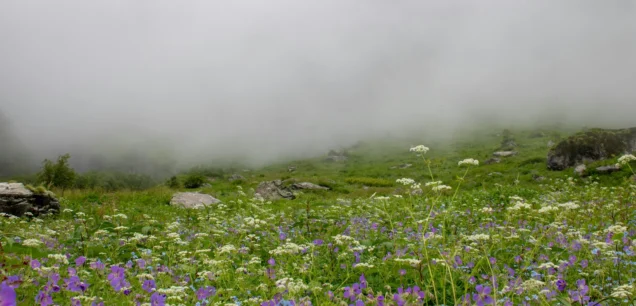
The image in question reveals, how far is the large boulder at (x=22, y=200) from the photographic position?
15.0 meters

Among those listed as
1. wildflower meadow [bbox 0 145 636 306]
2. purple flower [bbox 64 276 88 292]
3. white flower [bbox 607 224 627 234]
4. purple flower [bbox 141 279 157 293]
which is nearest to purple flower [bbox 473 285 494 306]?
wildflower meadow [bbox 0 145 636 306]

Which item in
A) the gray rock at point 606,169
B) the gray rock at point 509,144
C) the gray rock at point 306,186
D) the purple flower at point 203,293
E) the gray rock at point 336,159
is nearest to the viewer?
the purple flower at point 203,293

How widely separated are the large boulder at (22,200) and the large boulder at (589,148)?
1388 inches

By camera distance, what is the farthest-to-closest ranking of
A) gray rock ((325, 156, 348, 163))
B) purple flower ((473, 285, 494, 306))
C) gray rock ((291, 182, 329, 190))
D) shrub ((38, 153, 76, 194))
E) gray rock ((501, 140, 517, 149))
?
1. gray rock ((325, 156, 348, 163))
2. gray rock ((501, 140, 517, 149))
3. shrub ((38, 153, 76, 194))
4. gray rock ((291, 182, 329, 190))
5. purple flower ((473, 285, 494, 306))

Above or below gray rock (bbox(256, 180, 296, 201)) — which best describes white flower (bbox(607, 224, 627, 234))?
above

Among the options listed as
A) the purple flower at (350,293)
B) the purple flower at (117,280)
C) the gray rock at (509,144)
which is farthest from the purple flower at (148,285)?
the gray rock at (509,144)

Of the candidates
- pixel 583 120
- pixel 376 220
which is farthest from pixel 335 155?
pixel 376 220

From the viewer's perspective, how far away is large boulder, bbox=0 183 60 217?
15047mm

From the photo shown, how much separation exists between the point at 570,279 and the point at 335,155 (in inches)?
4616

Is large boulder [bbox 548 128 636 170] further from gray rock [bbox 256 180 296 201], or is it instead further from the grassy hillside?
the grassy hillside

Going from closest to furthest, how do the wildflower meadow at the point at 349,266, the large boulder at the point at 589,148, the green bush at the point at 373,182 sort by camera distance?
the wildflower meadow at the point at 349,266
the large boulder at the point at 589,148
the green bush at the point at 373,182

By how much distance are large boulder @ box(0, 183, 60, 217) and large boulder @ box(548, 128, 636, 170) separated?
116ft

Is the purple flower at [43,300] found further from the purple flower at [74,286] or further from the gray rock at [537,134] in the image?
the gray rock at [537,134]

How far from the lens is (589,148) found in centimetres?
3425
